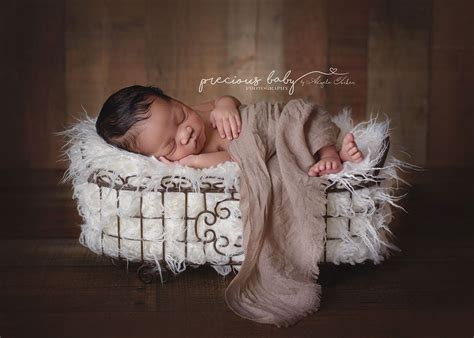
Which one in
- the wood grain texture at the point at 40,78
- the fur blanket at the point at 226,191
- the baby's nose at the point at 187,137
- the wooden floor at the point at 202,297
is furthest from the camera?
the wood grain texture at the point at 40,78

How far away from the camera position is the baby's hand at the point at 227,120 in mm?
1542

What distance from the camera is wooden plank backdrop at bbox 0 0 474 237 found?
247 centimetres

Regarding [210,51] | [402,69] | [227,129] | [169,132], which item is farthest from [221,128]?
[402,69]

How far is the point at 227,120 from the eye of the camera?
5.11ft

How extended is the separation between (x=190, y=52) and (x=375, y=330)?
1.46 metres

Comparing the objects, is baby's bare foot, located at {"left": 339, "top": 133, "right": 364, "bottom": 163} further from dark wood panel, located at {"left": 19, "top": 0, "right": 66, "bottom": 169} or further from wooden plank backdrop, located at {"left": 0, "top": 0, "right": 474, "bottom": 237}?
dark wood panel, located at {"left": 19, "top": 0, "right": 66, "bottom": 169}

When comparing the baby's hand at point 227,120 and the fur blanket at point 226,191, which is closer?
the fur blanket at point 226,191

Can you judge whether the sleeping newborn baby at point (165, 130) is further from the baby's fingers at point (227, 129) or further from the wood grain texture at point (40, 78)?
the wood grain texture at point (40, 78)

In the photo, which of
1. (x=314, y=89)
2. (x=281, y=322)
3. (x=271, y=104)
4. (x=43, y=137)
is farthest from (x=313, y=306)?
(x=43, y=137)

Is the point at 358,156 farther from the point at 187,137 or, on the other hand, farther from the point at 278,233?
the point at 187,137

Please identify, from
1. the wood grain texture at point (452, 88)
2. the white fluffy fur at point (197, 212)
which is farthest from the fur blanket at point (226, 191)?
the wood grain texture at point (452, 88)

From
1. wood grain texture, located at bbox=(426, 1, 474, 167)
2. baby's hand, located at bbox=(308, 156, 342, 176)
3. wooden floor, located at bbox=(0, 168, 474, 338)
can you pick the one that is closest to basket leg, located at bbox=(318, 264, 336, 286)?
wooden floor, located at bbox=(0, 168, 474, 338)

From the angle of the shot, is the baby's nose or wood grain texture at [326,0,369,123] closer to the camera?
the baby's nose

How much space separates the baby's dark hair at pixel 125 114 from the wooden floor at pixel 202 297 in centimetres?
27
